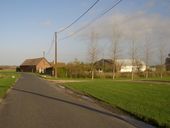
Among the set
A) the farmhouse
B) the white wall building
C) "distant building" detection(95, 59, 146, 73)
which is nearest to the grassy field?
"distant building" detection(95, 59, 146, 73)

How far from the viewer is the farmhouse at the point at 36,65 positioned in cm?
12597

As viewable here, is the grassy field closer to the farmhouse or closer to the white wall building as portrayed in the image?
the white wall building

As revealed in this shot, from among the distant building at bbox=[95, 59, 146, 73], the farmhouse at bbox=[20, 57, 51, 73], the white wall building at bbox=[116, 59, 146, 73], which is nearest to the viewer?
the white wall building at bbox=[116, 59, 146, 73]

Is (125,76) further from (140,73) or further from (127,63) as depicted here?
(127,63)

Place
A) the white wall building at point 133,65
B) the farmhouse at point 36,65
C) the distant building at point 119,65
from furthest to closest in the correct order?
the farmhouse at point 36,65 < the distant building at point 119,65 < the white wall building at point 133,65

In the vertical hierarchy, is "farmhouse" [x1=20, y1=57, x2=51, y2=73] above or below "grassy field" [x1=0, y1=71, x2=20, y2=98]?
above

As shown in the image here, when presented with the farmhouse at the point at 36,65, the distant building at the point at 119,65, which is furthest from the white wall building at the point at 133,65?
the farmhouse at the point at 36,65

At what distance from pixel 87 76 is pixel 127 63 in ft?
142

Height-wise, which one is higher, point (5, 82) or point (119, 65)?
point (119, 65)

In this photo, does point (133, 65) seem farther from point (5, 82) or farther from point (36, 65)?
point (36, 65)

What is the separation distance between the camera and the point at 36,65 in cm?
12625

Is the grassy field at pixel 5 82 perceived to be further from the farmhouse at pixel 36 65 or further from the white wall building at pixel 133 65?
the farmhouse at pixel 36 65

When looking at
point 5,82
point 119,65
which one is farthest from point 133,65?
point 5,82

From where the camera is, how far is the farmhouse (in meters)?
126
